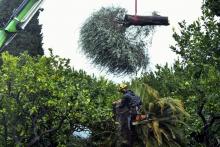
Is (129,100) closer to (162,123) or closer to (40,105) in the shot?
(162,123)

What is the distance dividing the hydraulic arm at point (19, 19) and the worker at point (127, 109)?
4.95m

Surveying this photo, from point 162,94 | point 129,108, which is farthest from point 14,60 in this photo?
point 162,94

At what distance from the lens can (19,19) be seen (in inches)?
803

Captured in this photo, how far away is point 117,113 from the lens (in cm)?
1730

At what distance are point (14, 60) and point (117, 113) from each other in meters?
4.14

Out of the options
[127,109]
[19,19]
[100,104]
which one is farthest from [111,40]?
[127,109]

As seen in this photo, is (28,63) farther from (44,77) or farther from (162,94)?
(162,94)

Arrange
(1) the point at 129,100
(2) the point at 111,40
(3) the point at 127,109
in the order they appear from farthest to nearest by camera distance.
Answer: (2) the point at 111,40 → (3) the point at 127,109 → (1) the point at 129,100

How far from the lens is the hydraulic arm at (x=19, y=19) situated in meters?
20.2

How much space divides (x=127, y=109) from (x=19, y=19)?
18.4ft

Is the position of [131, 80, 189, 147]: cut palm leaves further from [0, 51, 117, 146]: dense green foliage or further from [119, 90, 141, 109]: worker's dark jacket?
[0, 51, 117, 146]: dense green foliage

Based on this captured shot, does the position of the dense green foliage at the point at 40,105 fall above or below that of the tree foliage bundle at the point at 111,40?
below

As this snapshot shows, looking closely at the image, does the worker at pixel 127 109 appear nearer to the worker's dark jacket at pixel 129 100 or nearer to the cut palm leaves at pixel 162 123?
the worker's dark jacket at pixel 129 100

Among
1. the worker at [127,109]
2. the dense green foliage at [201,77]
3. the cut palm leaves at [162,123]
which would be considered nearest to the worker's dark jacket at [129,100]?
the worker at [127,109]
